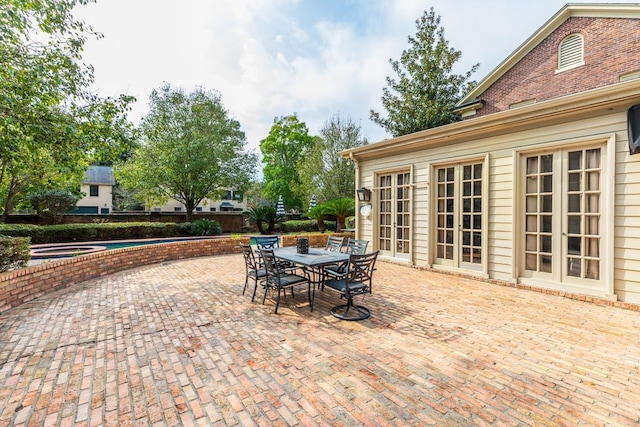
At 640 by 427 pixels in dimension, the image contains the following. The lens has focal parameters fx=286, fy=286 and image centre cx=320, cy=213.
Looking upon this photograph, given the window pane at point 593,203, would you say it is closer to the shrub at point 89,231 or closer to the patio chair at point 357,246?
the patio chair at point 357,246

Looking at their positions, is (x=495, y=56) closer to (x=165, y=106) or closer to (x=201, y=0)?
(x=201, y=0)

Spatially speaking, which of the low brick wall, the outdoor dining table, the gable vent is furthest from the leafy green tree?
the gable vent

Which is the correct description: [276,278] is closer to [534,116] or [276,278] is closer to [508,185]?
[508,185]

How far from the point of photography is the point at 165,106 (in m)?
15.6

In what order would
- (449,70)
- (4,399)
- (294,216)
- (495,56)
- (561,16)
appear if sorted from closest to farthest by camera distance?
1. (4,399)
2. (561,16)
3. (495,56)
4. (449,70)
5. (294,216)

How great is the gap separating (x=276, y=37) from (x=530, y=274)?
9008 mm

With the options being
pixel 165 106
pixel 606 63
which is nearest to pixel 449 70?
pixel 606 63

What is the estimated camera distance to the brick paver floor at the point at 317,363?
6.70 ft

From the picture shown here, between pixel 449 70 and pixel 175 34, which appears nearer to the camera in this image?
pixel 175 34

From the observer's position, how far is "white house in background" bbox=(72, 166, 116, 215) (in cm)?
2619

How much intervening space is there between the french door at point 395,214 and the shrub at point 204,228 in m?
10.4

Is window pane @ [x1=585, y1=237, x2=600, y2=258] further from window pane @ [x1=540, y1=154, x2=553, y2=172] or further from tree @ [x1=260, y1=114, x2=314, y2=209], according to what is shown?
tree @ [x1=260, y1=114, x2=314, y2=209]

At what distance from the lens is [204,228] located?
49.1ft

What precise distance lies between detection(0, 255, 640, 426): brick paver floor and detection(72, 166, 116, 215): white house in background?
89.8 feet
